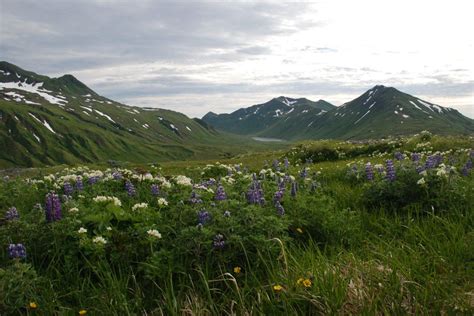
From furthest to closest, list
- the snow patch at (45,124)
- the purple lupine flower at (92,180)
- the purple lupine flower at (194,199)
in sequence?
the snow patch at (45,124)
the purple lupine flower at (92,180)
the purple lupine flower at (194,199)

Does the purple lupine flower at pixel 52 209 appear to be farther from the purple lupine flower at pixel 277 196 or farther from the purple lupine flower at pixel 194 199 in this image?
the purple lupine flower at pixel 277 196

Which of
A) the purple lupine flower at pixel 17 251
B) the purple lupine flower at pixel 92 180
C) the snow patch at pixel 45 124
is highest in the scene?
the purple lupine flower at pixel 92 180

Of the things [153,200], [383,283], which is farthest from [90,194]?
[383,283]

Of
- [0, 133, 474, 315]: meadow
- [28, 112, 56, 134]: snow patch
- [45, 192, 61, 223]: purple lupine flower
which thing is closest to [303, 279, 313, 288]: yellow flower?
[0, 133, 474, 315]: meadow

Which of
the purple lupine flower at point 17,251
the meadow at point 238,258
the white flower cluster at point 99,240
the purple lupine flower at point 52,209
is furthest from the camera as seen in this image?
the purple lupine flower at point 52,209

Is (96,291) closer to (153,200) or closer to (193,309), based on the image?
(193,309)

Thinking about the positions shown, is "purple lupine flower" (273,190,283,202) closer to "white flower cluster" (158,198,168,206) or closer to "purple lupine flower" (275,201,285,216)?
"purple lupine flower" (275,201,285,216)

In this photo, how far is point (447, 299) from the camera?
3.63 meters

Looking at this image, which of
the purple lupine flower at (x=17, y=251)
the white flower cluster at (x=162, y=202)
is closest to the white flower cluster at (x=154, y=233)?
the white flower cluster at (x=162, y=202)

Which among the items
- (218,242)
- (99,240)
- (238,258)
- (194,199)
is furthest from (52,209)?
(238,258)

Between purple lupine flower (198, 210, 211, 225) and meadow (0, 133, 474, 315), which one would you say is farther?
purple lupine flower (198, 210, 211, 225)

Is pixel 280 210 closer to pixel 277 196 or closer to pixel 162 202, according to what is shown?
pixel 277 196

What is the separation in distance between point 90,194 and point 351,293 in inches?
200

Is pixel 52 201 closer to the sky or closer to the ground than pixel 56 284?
closer to the sky
